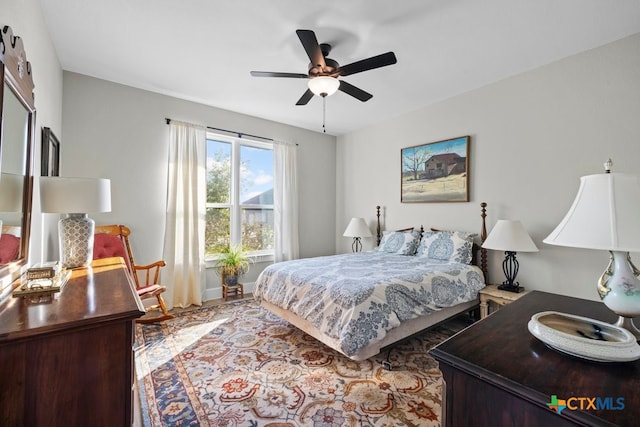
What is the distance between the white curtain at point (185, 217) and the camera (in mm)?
3461

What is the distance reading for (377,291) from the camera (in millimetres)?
2215

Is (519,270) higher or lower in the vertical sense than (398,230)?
lower

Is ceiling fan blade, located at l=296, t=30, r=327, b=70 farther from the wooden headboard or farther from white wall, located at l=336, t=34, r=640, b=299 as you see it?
the wooden headboard

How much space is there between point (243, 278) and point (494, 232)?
3349mm

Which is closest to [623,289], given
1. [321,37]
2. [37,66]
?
[321,37]

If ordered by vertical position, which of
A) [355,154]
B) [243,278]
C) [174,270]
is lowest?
[243,278]

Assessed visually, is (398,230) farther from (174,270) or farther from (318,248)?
(174,270)

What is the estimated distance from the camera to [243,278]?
423cm

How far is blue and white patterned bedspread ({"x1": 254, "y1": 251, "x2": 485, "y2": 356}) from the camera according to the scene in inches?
82.1

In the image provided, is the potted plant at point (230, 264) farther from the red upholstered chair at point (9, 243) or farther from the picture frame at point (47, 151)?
the red upholstered chair at point (9, 243)

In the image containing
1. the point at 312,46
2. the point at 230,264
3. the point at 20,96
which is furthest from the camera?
the point at 230,264

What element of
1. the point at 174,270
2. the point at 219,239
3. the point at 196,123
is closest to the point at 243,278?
the point at 219,239

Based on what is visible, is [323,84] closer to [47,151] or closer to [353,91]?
[353,91]

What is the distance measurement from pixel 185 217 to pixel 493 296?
11.9 ft
